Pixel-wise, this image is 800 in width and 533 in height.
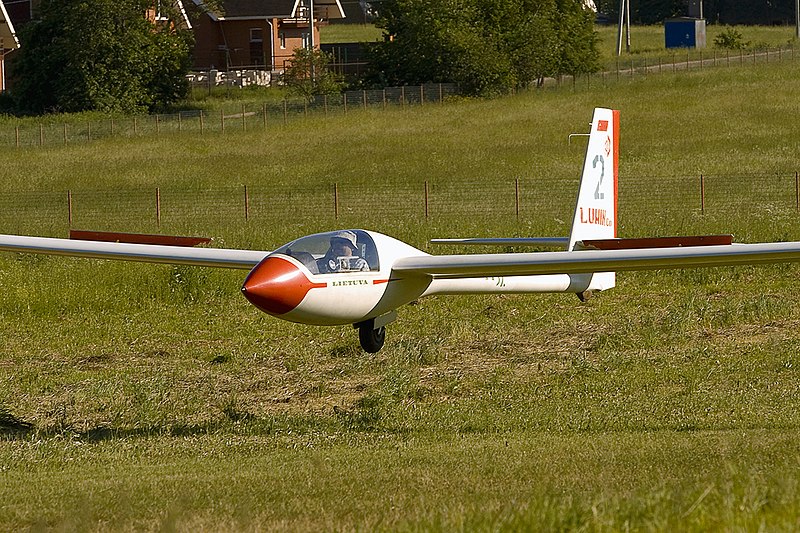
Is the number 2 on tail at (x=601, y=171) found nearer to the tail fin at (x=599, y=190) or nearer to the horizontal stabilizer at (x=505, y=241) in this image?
the tail fin at (x=599, y=190)

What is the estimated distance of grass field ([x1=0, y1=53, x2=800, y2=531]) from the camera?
8.77m

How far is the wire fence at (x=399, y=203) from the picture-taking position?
34.4m

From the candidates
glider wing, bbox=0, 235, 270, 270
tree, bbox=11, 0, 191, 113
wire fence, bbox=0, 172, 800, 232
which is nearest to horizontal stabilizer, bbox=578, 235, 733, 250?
glider wing, bbox=0, 235, 270, 270

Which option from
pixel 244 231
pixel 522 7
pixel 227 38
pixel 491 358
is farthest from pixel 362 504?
pixel 227 38

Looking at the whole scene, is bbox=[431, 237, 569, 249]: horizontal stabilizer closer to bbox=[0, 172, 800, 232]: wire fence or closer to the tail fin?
the tail fin

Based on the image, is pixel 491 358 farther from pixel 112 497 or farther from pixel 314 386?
pixel 112 497

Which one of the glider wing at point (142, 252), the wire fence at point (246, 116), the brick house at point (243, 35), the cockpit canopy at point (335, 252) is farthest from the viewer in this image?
the brick house at point (243, 35)

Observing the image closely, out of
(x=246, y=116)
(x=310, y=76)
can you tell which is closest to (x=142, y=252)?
(x=246, y=116)

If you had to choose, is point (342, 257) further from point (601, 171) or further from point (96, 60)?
point (96, 60)

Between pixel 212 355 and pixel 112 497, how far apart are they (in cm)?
977

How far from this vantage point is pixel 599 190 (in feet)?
58.3

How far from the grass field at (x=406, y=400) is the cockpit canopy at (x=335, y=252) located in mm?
1936

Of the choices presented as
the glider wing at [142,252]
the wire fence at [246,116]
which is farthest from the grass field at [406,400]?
the wire fence at [246,116]

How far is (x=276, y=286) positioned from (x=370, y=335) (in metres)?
2.15
